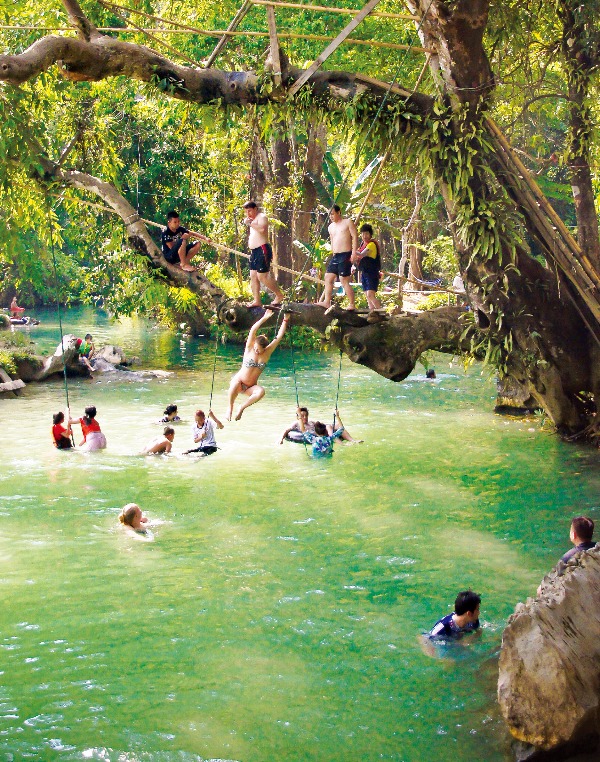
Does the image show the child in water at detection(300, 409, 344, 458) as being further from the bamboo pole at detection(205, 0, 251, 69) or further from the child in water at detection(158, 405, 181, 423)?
the bamboo pole at detection(205, 0, 251, 69)

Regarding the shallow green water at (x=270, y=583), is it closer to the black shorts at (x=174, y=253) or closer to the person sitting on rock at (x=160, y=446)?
the person sitting on rock at (x=160, y=446)

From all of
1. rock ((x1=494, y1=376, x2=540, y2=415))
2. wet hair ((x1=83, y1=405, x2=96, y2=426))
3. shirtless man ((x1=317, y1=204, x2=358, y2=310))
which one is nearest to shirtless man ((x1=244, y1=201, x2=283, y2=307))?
shirtless man ((x1=317, y1=204, x2=358, y2=310))

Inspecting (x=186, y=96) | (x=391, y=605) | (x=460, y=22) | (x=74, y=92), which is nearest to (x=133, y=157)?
(x=74, y=92)

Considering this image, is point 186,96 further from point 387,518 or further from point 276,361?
point 276,361

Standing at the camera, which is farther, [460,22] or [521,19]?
[521,19]

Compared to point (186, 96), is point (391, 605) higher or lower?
lower

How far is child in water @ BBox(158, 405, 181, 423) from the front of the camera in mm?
15734

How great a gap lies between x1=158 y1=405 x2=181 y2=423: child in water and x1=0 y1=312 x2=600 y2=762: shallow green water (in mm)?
352

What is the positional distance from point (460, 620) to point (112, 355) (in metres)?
18.5

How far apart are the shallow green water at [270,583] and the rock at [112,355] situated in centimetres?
687

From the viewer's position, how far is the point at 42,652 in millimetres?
7480

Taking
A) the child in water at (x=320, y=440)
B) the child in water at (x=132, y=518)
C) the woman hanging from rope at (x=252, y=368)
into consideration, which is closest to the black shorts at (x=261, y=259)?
the woman hanging from rope at (x=252, y=368)

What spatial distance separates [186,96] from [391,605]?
700 centimetres

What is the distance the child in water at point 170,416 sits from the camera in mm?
15734
